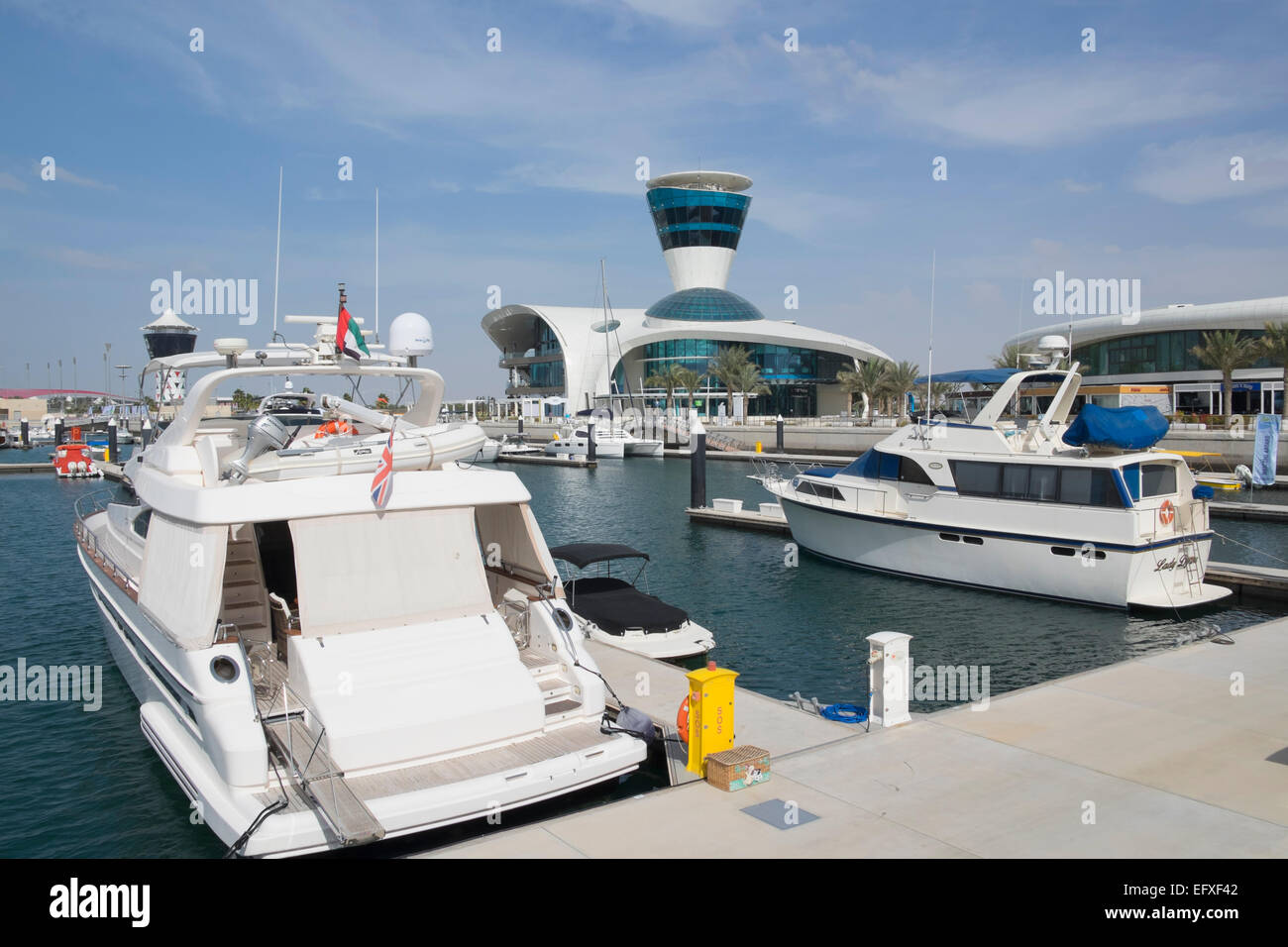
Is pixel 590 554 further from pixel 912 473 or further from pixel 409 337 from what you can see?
pixel 912 473

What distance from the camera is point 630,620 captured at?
55.0 feet

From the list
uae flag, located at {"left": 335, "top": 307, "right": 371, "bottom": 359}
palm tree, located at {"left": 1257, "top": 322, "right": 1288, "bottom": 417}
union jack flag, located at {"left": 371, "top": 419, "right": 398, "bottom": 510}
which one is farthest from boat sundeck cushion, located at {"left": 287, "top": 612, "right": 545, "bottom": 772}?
palm tree, located at {"left": 1257, "top": 322, "right": 1288, "bottom": 417}

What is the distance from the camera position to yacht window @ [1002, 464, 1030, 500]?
850 inches

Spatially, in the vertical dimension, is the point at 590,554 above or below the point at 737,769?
above

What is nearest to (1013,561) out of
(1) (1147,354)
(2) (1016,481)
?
(2) (1016,481)

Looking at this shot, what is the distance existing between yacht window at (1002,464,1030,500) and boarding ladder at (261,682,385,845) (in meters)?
17.6

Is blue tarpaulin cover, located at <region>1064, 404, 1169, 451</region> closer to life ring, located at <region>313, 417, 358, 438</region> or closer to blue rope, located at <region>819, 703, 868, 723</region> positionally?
blue rope, located at <region>819, 703, 868, 723</region>

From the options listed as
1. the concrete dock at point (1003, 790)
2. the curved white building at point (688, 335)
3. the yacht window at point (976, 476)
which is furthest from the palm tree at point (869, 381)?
the concrete dock at point (1003, 790)

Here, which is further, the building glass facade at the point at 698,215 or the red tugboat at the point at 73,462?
the building glass facade at the point at 698,215

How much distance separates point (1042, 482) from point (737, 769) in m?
15.4

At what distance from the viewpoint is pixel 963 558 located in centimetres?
2297

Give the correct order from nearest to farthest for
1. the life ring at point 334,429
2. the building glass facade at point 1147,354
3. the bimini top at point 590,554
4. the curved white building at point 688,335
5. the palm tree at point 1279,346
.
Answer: the life ring at point 334,429 → the bimini top at point 590,554 → the palm tree at point 1279,346 → the building glass facade at point 1147,354 → the curved white building at point 688,335

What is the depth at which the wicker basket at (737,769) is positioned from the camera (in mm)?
8555

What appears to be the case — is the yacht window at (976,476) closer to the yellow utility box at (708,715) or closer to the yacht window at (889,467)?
the yacht window at (889,467)
